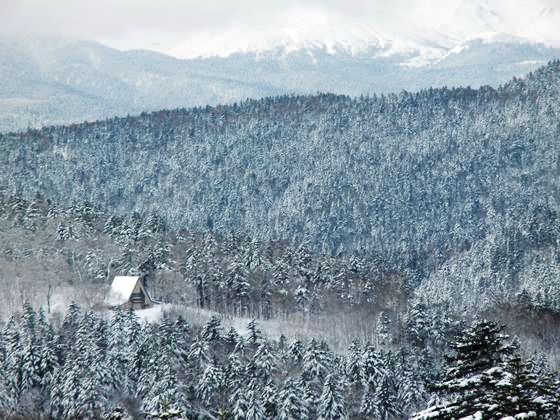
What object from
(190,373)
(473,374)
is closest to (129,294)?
(190,373)

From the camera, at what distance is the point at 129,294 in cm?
13188

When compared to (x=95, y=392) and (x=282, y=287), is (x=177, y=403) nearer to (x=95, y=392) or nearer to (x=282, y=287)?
(x=95, y=392)

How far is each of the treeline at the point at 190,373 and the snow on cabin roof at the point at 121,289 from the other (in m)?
12.3

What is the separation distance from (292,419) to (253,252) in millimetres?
57596

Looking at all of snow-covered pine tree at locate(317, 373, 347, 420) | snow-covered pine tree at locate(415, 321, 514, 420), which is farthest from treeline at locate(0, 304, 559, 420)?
snow-covered pine tree at locate(415, 321, 514, 420)

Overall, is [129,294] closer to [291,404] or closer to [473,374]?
[291,404]

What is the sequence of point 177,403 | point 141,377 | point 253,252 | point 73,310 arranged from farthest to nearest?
point 253,252
point 73,310
point 141,377
point 177,403

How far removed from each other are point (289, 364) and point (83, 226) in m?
65.0

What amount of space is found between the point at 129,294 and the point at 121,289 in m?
2.35

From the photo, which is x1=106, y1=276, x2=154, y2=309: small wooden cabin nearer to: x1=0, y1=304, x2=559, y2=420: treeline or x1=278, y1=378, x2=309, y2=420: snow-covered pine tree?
x1=0, y1=304, x2=559, y2=420: treeline

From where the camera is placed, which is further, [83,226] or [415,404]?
[83,226]

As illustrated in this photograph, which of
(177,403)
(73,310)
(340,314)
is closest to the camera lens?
(177,403)

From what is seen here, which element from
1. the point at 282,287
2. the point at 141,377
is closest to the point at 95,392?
the point at 141,377

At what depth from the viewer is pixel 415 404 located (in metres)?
100
